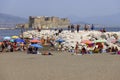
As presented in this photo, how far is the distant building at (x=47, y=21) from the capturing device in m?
127

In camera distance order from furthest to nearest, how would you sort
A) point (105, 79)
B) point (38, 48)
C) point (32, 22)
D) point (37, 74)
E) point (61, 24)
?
1. point (61, 24)
2. point (32, 22)
3. point (38, 48)
4. point (37, 74)
5. point (105, 79)

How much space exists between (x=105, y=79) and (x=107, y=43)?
21.9m

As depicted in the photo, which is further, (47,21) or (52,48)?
(47,21)

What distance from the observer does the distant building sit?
418 feet

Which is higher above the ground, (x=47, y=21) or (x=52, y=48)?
(x=47, y=21)

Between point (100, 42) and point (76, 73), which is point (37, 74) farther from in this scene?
point (100, 42)

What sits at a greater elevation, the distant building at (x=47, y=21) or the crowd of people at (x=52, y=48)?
the distant building at (x=47, y=21)

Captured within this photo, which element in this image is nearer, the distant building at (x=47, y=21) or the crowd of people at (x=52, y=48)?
the crowd of people at (x=52, y=48)

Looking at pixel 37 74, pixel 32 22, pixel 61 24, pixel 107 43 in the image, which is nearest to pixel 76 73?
pixel 37 74

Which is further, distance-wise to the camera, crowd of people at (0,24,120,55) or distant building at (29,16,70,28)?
distant building at (29,16,70,28)

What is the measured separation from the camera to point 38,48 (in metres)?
32.3

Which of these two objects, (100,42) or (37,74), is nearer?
(37,74)

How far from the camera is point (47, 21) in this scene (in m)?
136

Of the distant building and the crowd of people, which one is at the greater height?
the distant building
